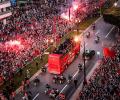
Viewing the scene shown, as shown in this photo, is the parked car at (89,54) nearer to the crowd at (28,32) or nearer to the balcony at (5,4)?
the crowd at (28,32)

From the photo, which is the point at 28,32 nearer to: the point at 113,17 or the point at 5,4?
the point at 5,4

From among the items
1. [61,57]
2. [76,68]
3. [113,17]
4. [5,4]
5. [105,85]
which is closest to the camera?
[105,85]

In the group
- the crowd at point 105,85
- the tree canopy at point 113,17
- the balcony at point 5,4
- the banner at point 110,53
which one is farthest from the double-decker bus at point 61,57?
the balcony at point 5,4

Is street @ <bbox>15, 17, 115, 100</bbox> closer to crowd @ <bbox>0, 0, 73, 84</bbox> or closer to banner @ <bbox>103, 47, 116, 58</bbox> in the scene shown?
banner @ <bbox>103, 47, 116, 58</bbox>

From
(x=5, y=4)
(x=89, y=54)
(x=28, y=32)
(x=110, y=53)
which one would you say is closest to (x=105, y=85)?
(x=110, y=53)

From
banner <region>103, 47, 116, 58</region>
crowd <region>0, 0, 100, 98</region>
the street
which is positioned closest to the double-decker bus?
the street

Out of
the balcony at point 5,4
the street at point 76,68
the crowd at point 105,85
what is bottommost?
the street at point 76,68

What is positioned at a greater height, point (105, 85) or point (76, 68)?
point (105, 85)

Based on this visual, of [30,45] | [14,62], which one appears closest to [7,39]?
[30,45]
